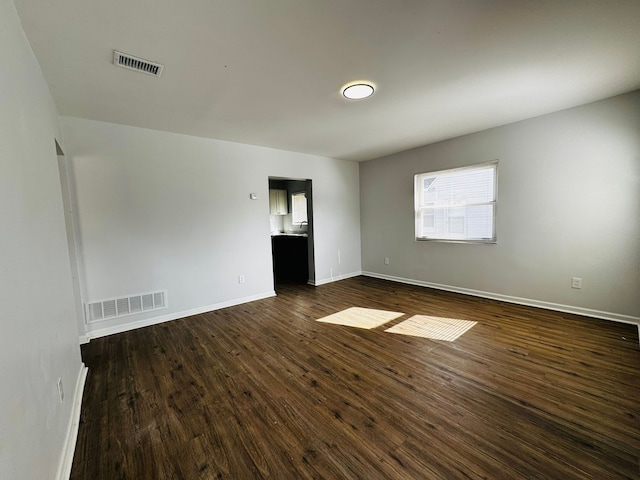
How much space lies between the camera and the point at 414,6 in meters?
1.52

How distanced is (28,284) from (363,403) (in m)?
1.97

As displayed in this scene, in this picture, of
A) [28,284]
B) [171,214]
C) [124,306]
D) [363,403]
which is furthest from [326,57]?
[124,306]

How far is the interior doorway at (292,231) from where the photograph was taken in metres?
5.17

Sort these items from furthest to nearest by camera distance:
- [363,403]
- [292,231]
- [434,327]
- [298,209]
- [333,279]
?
[292,231] → [298,209] → [333,279] → [434,327] → [363,403]

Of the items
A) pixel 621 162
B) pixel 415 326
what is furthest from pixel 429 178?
pixel 415 326

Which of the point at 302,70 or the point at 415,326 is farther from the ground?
the point at 302,70

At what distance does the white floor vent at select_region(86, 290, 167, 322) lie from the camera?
9.91ft

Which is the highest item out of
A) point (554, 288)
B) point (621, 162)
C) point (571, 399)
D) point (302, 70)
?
point (302, 70)

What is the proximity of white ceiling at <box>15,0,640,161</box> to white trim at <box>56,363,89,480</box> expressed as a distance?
2383 mm

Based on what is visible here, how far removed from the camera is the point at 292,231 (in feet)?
22.4

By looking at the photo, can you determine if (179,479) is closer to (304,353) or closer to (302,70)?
(304,353)

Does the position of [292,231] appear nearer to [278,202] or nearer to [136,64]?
[278,202]

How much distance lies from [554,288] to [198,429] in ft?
13.7

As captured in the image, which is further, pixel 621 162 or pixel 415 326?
pixel 415 326
